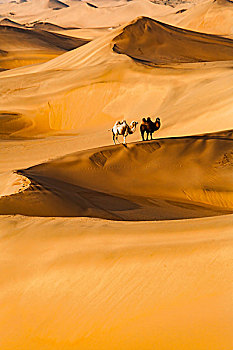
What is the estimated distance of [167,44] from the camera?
132 feet

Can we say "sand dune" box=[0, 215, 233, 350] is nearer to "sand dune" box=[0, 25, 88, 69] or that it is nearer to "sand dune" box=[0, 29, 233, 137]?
"sand dune" box=[0, 29, 233, 137]

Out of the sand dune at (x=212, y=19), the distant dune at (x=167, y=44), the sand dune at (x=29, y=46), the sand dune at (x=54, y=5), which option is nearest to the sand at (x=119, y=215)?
the distant dune at (x=167, y=44)

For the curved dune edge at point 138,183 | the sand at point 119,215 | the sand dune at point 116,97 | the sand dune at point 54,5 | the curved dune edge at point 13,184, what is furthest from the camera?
the sand dune at point 54,5

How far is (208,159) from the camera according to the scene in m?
11.5

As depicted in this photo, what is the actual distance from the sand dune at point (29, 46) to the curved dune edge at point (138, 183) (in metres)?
38.3

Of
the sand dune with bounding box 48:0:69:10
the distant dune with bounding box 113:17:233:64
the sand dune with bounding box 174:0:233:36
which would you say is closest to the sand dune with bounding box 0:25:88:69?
the distant dune with bounding box 113:17:233:64

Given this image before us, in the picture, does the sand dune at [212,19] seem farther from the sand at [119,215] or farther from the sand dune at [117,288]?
the sand dune at [117,288]

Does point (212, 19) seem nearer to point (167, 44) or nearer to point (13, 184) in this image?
point (167, 44)

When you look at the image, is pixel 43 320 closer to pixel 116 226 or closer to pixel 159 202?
pixel 116 226

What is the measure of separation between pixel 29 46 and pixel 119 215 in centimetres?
5178

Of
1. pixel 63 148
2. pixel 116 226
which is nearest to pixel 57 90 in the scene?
pixel 63 148

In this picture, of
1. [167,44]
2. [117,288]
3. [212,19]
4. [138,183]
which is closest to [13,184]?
[138,183]

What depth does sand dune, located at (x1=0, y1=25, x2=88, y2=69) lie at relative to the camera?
4841 centimetres

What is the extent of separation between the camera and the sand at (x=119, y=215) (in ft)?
13.3
